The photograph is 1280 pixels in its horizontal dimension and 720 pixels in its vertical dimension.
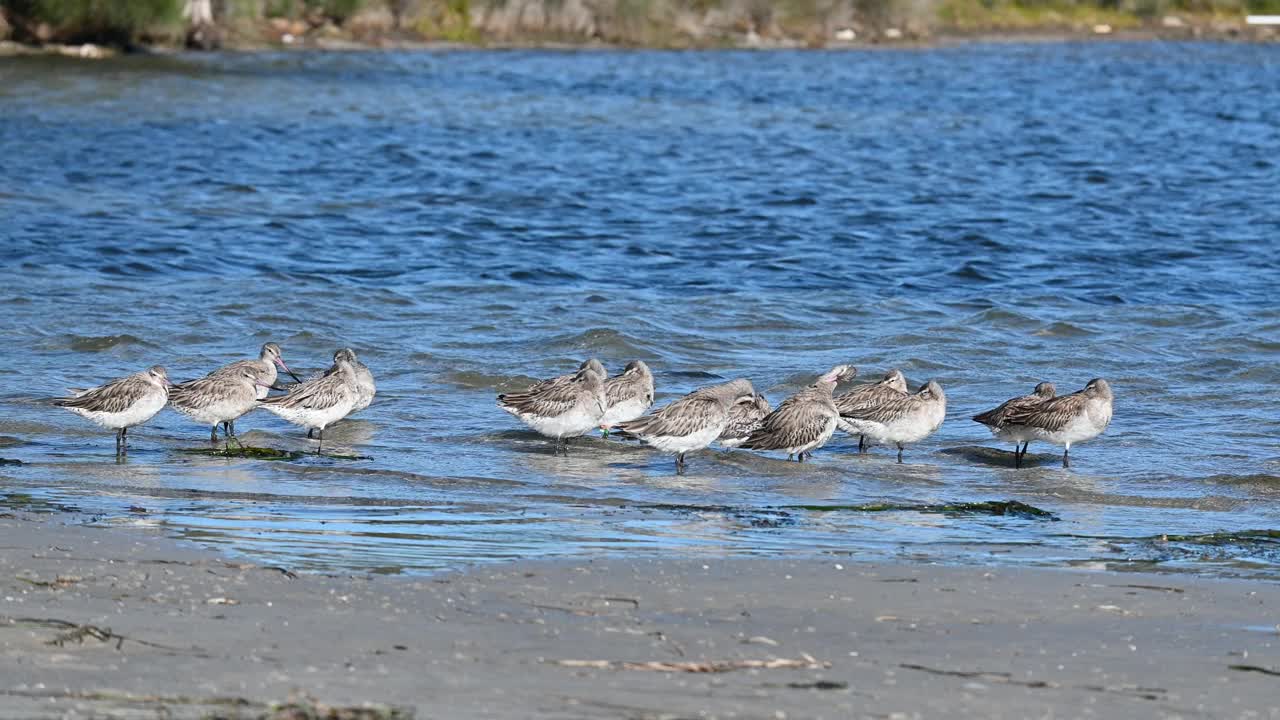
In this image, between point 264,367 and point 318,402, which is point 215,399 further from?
point 264,367

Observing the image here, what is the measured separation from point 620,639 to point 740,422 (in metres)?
5.61

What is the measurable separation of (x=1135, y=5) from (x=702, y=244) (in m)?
94.8

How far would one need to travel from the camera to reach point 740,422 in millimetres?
13016

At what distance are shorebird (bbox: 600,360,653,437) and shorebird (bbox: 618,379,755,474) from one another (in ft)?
2.72

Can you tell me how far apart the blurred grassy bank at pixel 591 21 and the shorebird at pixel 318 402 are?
54.4 meters

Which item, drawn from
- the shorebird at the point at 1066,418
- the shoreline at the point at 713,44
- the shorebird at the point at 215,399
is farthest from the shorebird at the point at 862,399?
the shoreline at the point at 713,44

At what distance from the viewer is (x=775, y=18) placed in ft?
306

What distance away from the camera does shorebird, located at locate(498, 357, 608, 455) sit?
42.3ft

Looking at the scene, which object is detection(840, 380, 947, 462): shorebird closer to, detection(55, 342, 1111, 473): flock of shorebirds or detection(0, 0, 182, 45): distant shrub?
detection(55, 342, 1111, 473): flock of shorebirds

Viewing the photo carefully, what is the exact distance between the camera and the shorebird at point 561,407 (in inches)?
508

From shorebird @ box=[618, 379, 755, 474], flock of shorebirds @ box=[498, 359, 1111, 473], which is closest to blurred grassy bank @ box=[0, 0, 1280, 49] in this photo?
flock of shorebirds @ box=[498, 359, 1111, 473]

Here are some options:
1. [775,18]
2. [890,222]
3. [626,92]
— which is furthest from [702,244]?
[775,18]

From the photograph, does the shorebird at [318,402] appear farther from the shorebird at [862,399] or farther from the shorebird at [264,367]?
the shorebird at [862,399]

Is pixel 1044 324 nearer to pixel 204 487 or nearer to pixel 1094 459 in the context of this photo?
pixel 1094 459
